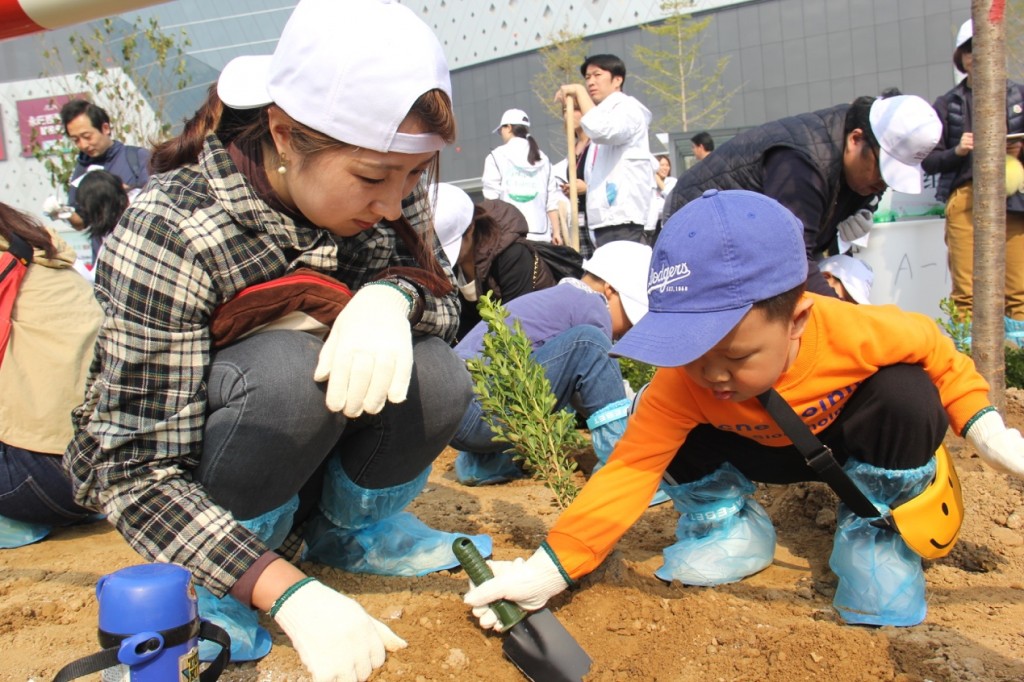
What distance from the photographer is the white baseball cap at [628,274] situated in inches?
148

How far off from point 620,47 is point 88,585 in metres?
23.6

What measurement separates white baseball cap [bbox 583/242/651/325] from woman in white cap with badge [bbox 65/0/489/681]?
1.76 meters

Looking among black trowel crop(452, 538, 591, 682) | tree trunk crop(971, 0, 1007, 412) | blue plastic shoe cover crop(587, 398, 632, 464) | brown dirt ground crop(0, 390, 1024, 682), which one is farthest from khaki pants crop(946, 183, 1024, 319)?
black trowel crop(452, 538, 591, 682)

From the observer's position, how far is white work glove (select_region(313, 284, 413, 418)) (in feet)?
5.75

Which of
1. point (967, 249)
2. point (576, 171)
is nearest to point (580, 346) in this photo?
point (967, 249)

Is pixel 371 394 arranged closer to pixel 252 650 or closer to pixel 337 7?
pixel 252 650

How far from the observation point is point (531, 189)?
770cm

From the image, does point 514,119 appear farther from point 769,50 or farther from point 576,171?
point 769,50

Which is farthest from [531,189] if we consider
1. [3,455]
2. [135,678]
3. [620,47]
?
[620,47]

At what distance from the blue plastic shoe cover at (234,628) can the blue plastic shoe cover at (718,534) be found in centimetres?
102

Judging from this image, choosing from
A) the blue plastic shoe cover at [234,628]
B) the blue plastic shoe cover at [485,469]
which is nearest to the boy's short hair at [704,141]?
the blue plastic shoe cover at [485,469]

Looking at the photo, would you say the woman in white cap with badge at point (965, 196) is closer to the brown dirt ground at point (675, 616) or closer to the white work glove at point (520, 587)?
the brown dirt ground at point (675, 616)

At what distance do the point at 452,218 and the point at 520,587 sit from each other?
229 cm

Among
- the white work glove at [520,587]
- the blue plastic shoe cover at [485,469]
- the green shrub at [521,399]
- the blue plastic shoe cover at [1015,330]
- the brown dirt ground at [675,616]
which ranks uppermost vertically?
the green shrub at [521,399]
